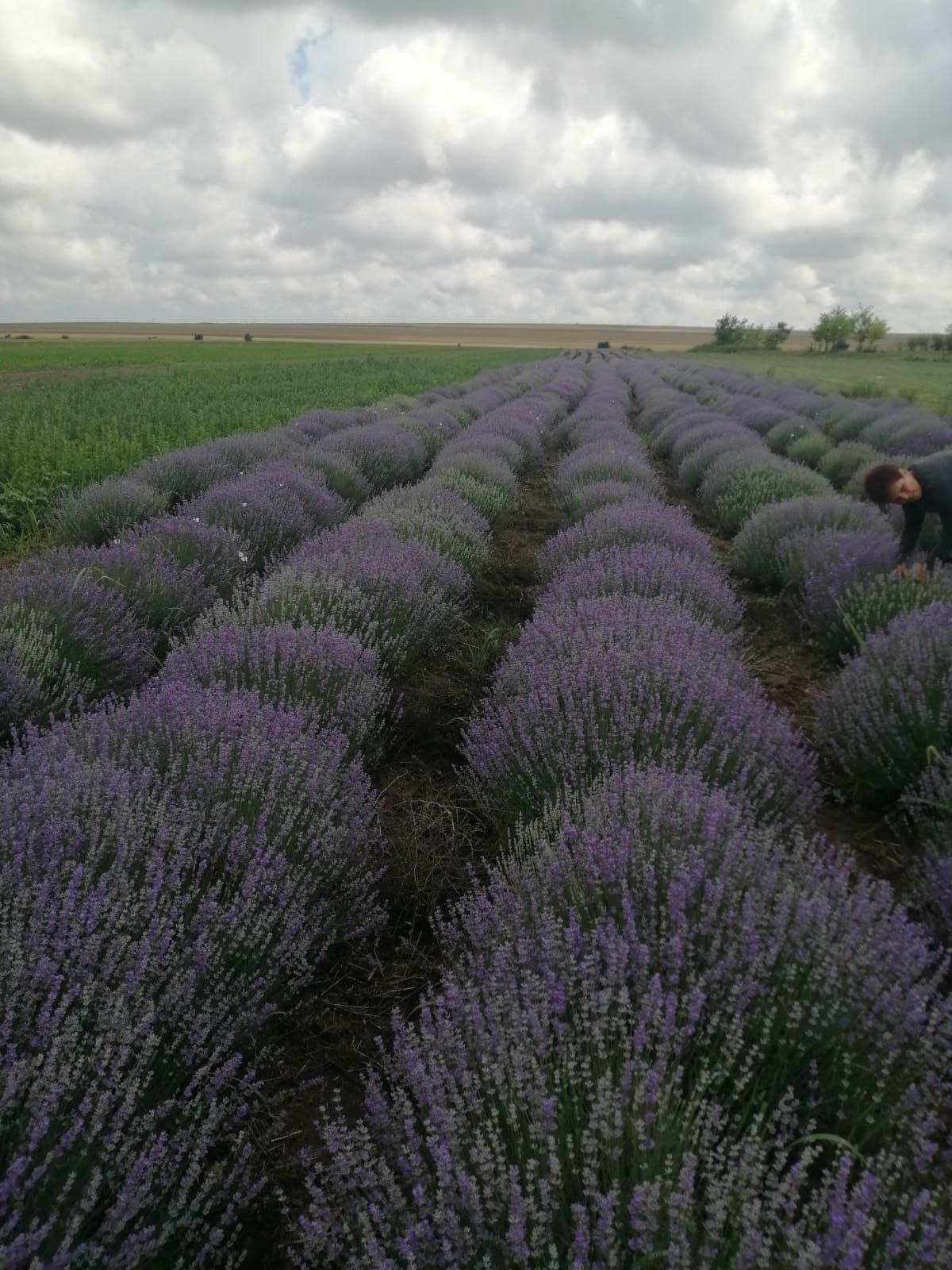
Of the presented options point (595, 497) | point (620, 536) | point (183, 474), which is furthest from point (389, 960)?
point (183, 474)

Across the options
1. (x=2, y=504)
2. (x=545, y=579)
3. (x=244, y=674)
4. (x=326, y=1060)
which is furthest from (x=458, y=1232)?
(x=2, y=504)

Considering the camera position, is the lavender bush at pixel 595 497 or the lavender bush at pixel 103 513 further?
the lavender bush at pixel 595 497

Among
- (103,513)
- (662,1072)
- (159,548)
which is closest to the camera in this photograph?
(662,1072)

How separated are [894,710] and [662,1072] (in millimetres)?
2233

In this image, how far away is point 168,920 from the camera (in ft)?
4.93

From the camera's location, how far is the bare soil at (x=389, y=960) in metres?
1.67

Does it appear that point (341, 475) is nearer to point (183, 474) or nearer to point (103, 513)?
point (183, 474)

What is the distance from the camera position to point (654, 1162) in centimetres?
106

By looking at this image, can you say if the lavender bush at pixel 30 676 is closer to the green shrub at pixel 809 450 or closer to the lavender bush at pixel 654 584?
the lavender bush at pixel 654 584

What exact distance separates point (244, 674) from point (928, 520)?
16.9 feet

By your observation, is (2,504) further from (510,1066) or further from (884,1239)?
(884,1239)

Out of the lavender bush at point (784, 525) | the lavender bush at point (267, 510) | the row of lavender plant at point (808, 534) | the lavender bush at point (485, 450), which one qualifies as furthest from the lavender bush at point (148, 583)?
the lavender bush at point (784, 525)

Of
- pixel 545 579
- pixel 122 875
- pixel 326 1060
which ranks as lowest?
pixel 326 1060

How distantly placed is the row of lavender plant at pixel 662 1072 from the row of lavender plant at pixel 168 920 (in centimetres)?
25
